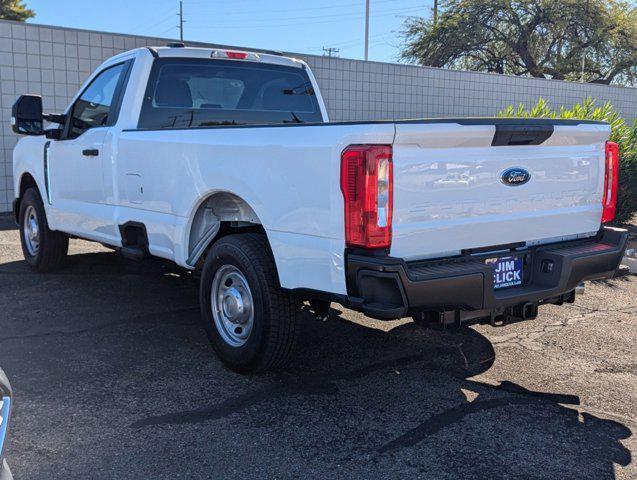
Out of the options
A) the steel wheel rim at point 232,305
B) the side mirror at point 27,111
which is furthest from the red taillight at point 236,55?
the steel wheel rim at point 232,305

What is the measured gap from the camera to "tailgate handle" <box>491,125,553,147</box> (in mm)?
3576

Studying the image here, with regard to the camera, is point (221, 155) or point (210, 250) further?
point (210, 250)

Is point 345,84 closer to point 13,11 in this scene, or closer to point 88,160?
point 88,160

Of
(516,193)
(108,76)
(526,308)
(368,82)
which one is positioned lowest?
(526,308)

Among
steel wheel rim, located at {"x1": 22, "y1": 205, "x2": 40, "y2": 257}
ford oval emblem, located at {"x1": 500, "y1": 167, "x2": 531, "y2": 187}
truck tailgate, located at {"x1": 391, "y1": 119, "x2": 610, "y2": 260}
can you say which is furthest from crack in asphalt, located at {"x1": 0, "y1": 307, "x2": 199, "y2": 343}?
ford oval emblem, located at {"x1": 500, "y1": 167, "x2": 531, "y2": 187}

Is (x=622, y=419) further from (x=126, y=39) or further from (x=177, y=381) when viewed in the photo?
(x=126, y=39)

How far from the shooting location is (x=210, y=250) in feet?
14.3

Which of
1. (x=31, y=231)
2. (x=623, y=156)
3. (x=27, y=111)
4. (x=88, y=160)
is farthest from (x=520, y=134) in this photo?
(x=623, y=156)

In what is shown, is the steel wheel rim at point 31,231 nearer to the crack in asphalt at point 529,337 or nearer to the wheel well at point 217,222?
the wheel well at point 217,222

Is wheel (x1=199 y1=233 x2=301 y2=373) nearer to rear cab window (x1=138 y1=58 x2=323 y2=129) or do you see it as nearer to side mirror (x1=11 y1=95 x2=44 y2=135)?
rear cab window (x1=138 y1=58 x2=323 y2=129)

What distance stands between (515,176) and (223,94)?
2.88m

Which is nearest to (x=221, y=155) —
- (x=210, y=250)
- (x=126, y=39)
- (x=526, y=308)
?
(x=210, y=250)

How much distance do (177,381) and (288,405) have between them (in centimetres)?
77

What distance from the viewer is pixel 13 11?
4250 cm
